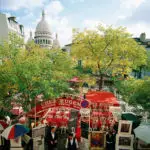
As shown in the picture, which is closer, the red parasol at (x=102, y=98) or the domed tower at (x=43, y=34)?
the red parasol at (x=102, y=98)

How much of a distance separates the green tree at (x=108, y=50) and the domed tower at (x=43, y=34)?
74.9 m

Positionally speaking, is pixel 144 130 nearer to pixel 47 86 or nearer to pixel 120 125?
pixel 120 125

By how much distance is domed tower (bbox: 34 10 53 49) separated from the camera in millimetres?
94062

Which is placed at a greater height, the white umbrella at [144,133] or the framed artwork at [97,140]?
the white umbrella at [144,133]

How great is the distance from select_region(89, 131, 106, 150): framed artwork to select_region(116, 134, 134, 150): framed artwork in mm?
782

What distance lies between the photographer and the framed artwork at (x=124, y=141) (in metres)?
10.7

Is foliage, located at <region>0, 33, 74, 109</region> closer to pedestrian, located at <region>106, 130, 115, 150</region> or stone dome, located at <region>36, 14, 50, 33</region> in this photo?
pedestrian, located at <region>106, 130, 115, 150</region>

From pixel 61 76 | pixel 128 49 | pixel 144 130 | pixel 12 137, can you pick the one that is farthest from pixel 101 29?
pixel 12 137

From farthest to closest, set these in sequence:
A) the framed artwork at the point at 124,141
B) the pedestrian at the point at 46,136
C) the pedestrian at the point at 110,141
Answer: the pedestrian at the point at 46,136
the pedestrian at the point at 110,141
the framed artwork at the point at 124,141

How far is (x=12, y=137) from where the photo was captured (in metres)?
9.71

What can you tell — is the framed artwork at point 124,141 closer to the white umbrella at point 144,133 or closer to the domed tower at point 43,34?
the white umbrella at point 144,133

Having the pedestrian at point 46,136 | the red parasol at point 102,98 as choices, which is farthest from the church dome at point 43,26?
the pedestrian at point 46,136

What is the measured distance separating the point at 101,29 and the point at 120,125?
11.8 metres

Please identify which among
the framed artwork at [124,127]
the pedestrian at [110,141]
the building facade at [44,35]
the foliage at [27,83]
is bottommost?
the pedestrian at [110,141]
